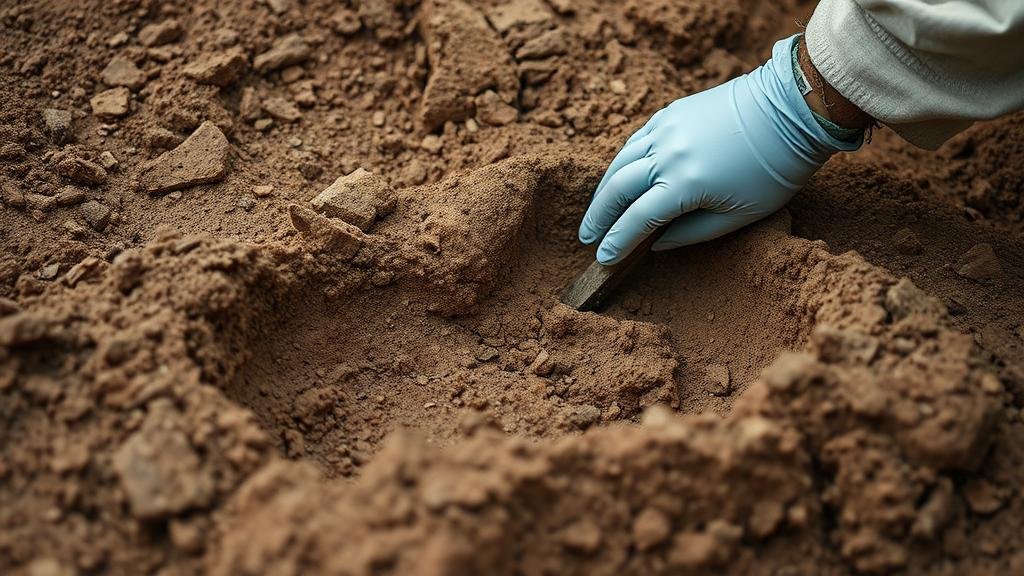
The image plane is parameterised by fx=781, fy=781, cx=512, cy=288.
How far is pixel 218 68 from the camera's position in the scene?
2836 millimetres

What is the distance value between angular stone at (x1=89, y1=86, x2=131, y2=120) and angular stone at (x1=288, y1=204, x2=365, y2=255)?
88 cm

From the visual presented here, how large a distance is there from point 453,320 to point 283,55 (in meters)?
1.27

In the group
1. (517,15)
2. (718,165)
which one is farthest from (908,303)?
(517,15)

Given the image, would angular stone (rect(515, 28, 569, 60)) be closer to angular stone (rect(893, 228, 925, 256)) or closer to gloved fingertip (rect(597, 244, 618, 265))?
gloved fingertip (rect(597, 244, 618, 265))

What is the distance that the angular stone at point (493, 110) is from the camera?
9.64 ft

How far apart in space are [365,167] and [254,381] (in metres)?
0.98

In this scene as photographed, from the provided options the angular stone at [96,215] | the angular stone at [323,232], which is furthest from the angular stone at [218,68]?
the angular stone at [323,232]

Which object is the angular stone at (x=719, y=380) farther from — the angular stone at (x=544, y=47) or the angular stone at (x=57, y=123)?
the angular stone at (x=57, y=123)

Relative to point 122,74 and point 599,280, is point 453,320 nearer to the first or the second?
point 599,280

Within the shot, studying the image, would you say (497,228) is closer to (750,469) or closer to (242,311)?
(242,311)

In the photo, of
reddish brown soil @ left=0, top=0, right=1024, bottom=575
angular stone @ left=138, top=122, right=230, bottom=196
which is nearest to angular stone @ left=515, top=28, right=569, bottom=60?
reddish brown soil @ left=0, top=0, right=1024, bottom=575

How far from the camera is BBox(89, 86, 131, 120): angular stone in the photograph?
2766 millimetres

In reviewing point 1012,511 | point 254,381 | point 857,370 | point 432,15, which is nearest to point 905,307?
point 857,370

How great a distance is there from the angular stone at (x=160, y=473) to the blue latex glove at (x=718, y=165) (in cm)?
148
